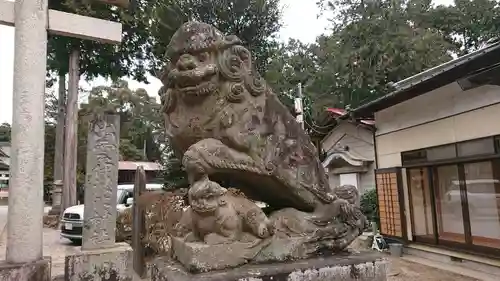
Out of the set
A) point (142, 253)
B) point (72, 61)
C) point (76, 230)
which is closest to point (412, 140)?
point (142, 253)

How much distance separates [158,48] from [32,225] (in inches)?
377

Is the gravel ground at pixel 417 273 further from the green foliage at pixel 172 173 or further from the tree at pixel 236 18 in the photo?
the tree at pixel 236 18

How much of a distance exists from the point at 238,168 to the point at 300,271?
2.46 ft

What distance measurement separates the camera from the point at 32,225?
13.8 feet

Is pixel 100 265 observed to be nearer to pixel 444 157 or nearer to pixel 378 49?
pixel 444 157

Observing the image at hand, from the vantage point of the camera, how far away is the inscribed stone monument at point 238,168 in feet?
7.32

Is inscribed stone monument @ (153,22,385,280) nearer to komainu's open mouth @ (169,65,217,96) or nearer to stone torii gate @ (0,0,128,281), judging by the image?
komainu's open mouth @ (169,65,217,96)

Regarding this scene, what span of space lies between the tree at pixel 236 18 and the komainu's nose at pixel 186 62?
7689 mm

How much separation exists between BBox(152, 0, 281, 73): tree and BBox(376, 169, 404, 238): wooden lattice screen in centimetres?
460

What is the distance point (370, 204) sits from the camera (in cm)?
1030

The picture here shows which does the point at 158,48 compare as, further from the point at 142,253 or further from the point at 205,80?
the point at 205,80

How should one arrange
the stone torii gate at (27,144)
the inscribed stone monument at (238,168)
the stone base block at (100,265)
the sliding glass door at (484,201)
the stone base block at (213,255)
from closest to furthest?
the stone base block at (213,255), the inscribed stone monument at (238,168), the stone torii gate at (27,144), the stone base block at (100,265), the sliding glass door at (484,201)

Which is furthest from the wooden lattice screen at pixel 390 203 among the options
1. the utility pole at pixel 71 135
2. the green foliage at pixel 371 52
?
the utility pole at pixel 71 135

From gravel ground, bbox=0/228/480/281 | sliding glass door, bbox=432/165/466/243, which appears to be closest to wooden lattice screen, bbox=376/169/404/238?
sliding glass door, bbox=432/165/466/243
